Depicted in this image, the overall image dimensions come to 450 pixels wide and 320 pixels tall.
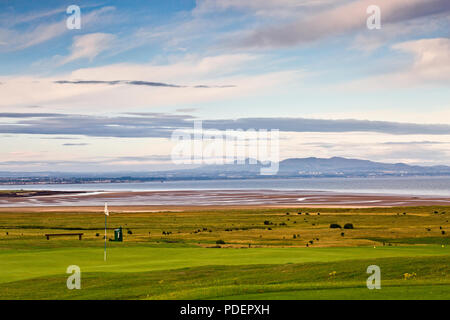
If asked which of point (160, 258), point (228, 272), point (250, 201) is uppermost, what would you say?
point (228, 272)

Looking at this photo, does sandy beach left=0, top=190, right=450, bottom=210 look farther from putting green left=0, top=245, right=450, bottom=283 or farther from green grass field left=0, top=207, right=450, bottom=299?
putting green left=0, top=245, right=450, bottom=283

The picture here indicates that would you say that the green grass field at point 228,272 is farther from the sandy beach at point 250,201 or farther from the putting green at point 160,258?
the sandy beach at point 250,201

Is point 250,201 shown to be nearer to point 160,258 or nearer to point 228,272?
point 160,258

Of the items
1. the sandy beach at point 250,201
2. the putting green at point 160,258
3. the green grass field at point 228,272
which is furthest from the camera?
the sandy beach at point 250,201

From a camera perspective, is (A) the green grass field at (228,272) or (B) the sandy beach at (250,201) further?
(B) the sandy beach at (250,201)

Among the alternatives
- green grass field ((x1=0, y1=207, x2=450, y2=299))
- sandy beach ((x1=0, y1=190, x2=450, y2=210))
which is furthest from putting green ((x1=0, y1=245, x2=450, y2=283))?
sandy beach ((x1=0, y1=190, x2=450, y2=210))

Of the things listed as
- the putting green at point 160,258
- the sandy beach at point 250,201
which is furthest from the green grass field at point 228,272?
the sandy beach at point 250,201

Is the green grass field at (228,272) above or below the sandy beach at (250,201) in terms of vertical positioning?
above

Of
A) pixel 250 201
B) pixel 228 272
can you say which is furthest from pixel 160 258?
pixel 250 201

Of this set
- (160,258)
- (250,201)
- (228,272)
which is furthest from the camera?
(250,201)

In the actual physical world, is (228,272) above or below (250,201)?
above
